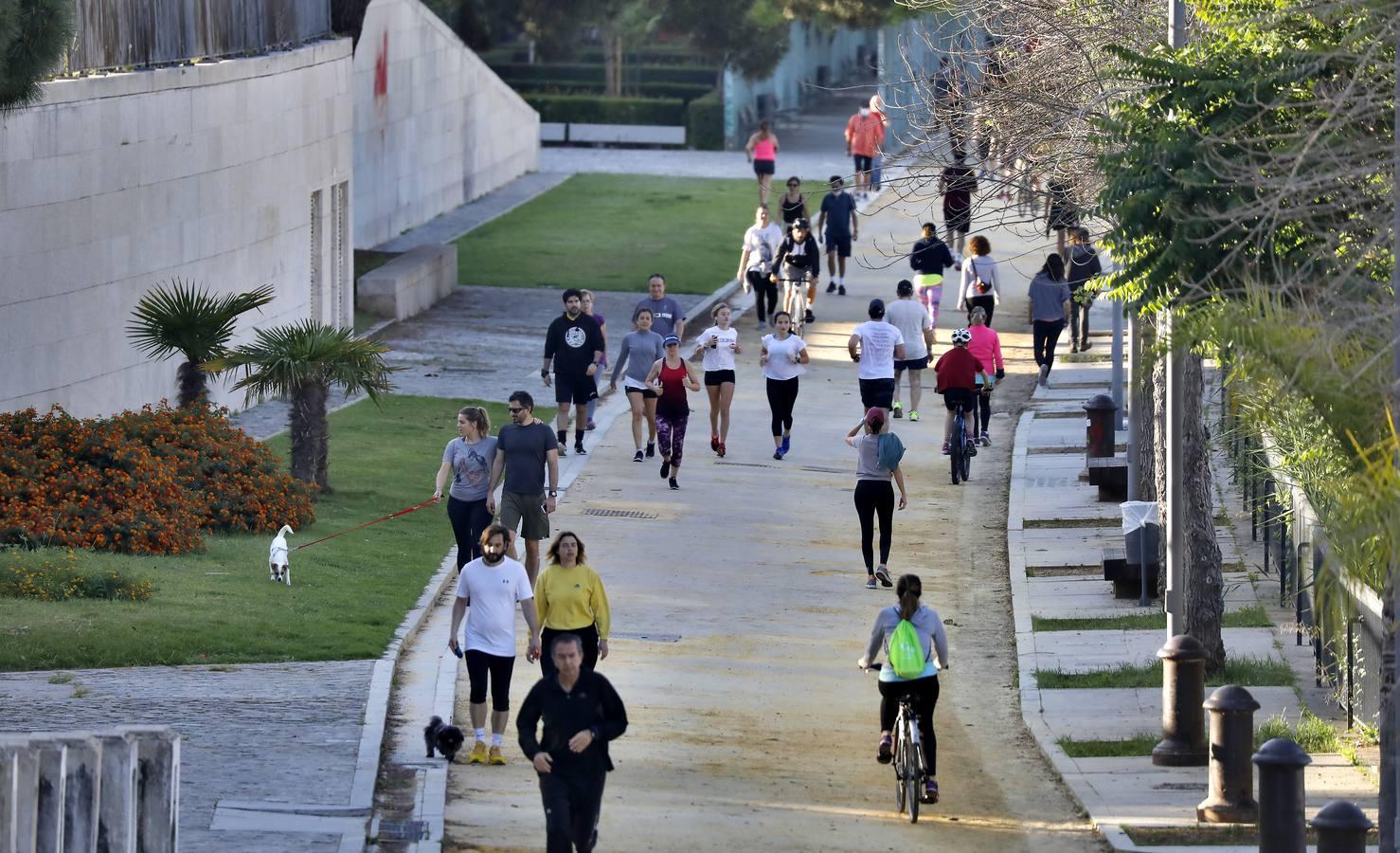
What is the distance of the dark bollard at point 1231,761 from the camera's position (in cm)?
1224

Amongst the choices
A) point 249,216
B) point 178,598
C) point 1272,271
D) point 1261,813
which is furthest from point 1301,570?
point 249,216

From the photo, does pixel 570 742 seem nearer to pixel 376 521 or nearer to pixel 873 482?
pixel 873 482

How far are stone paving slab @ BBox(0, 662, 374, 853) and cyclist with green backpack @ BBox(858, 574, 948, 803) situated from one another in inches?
127

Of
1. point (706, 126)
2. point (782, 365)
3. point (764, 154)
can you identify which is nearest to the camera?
point (782, 365)

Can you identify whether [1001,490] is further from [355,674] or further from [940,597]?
[355,674]

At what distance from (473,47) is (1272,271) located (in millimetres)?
39220

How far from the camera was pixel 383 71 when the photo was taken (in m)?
37.5

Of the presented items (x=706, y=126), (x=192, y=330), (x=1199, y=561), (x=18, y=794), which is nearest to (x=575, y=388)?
(x=192, y=330)

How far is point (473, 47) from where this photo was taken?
4984 centimetres

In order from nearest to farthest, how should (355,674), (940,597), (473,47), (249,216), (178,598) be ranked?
(355,674) → (178,598) → (940,597) → (249,216) → (473,47)

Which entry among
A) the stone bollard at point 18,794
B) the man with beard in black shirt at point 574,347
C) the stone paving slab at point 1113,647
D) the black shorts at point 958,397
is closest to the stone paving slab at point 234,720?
the stone bollard at point 18,794

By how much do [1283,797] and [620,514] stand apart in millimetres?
10391

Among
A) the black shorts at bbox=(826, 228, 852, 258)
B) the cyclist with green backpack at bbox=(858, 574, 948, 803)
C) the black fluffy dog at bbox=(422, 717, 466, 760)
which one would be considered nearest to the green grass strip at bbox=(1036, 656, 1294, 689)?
the cyclist with green backpack at bbox=(858, 574, 948, 803)

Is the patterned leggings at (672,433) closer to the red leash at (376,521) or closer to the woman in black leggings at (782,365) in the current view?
the woman in black leggings at (782,365)
